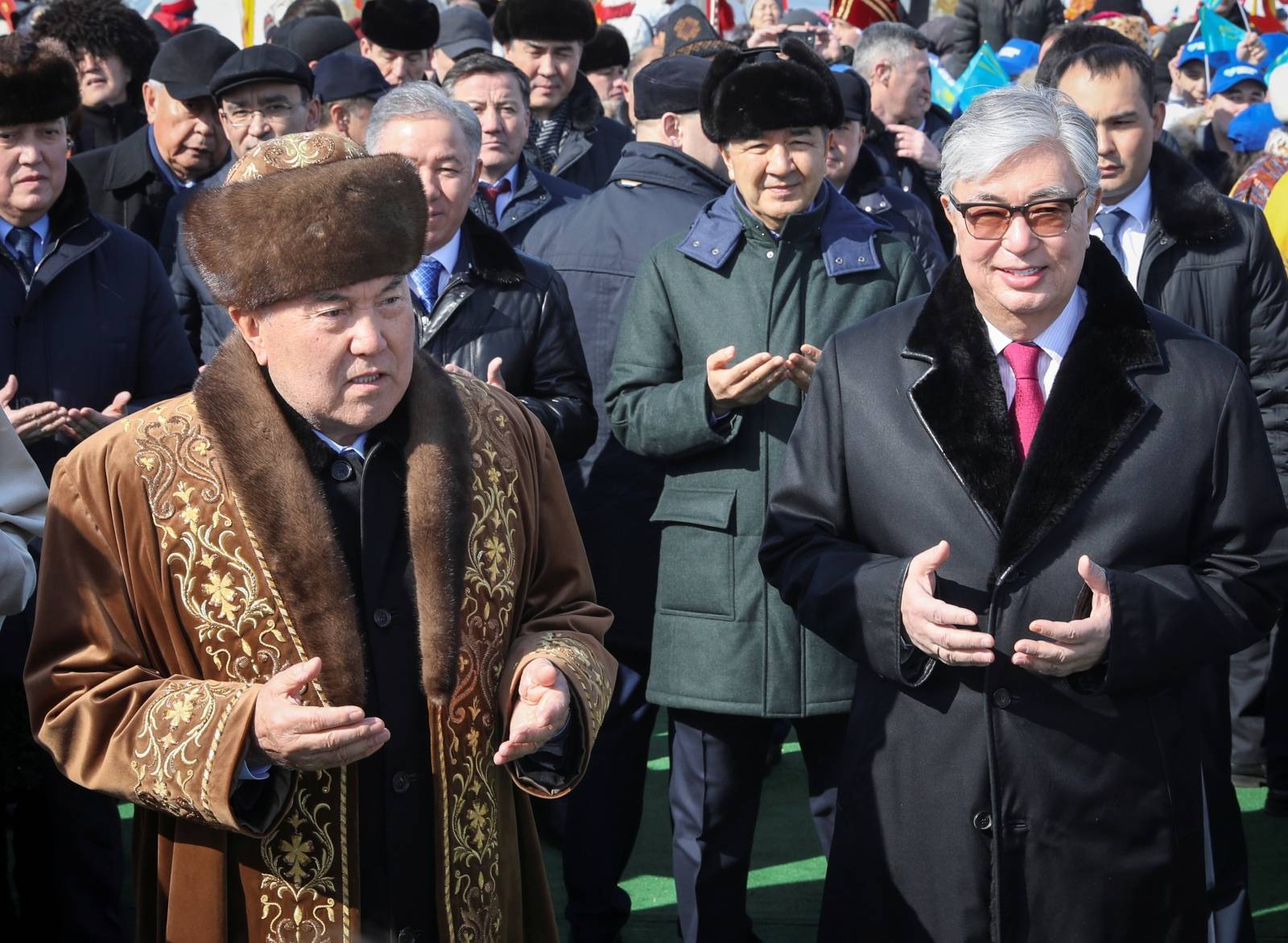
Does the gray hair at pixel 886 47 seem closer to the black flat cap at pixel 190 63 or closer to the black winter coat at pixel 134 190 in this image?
the black flat cap at pixel 190 63

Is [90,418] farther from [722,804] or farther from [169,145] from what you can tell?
[169,145]

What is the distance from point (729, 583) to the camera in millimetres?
4145

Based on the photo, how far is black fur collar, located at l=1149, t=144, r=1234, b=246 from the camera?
444cm

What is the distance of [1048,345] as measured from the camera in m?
3.10

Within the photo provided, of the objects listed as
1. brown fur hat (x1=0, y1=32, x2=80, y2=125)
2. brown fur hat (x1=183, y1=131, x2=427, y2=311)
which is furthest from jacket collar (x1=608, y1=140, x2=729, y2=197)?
brown fur hat (x1=183, y1=131, x2=427, y2=311)

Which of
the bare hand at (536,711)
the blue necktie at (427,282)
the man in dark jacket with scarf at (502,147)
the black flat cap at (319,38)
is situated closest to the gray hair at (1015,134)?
the bare hand at (536,711)

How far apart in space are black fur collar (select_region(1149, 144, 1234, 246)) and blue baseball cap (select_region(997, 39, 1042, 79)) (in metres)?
6.47

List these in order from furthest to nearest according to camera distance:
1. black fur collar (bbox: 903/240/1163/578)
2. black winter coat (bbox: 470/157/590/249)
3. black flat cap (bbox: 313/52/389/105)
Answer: black flat cap (bbox: 313/52/389/105), black winter coat (bbox: 470/157/590/249), black fur collar (bbox: 903/240/1163/578)

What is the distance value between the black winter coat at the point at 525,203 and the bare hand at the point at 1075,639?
3378mm

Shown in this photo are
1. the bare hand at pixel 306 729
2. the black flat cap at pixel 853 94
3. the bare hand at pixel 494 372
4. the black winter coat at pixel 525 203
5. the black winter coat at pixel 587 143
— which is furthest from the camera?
the black winter coat at pixel 587 143

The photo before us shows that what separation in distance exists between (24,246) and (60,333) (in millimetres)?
293

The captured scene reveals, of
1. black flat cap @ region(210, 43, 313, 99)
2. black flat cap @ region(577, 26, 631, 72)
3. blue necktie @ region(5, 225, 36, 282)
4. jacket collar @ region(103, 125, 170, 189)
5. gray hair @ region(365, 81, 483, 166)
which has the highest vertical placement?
gray hair @ region(365, 81, 483, 166)

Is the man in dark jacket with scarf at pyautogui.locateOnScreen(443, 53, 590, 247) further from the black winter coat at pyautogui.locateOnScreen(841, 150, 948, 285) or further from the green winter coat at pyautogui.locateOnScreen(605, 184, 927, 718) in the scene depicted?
the green winter coat at pyautogui.locateOnScreen(605, 184, 927, 718)

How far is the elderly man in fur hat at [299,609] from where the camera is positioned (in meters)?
2.55
